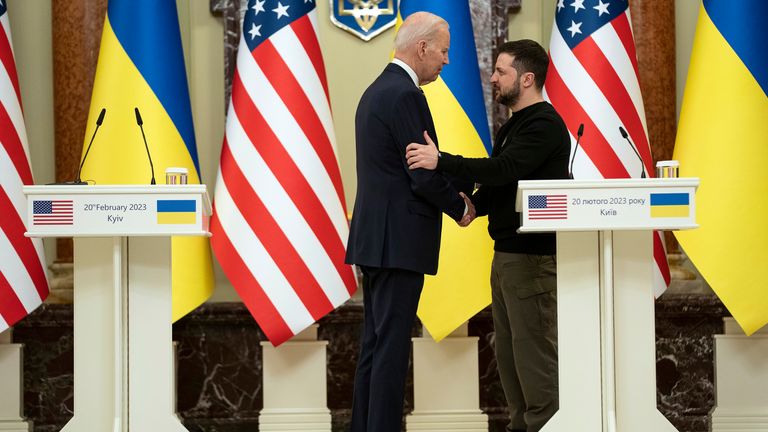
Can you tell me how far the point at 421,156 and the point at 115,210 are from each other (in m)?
1.05

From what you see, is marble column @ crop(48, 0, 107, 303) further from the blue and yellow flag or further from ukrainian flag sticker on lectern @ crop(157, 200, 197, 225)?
the blue and yellow flag

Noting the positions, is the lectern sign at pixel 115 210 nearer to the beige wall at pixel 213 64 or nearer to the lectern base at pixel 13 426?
the lectern base at pixel 13 426

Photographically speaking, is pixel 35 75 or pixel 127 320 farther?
pixel 35 75

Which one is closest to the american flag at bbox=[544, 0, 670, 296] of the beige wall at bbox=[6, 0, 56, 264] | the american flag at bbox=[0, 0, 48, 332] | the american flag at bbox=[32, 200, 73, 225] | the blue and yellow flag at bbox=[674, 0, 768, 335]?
the blue and yellow flag at bbox=[674, 0, 768, 335]

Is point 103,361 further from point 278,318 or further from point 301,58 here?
point 301,58

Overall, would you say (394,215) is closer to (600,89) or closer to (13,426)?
(600,89)

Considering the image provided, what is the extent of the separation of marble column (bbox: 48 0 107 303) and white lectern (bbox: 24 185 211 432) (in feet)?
5.52

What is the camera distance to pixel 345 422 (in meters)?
5.19

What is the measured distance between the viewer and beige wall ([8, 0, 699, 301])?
5.27m

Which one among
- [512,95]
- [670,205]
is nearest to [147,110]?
[512,95]

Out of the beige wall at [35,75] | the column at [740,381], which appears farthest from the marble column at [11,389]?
the column at [740,381]

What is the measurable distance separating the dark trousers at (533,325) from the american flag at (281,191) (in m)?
0.93

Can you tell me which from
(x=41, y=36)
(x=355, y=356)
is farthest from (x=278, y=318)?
(x=41, y=36)

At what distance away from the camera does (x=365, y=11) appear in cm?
540
